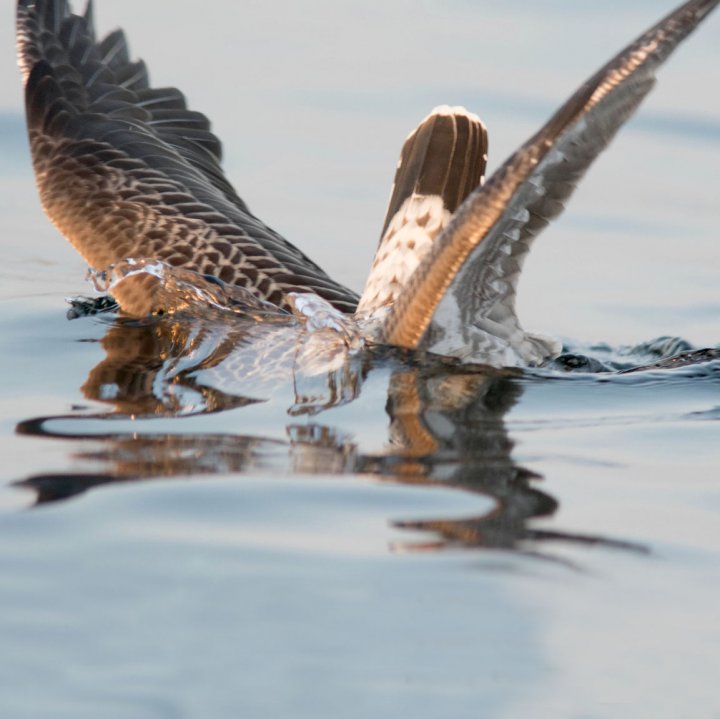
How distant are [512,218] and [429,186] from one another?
137 cm

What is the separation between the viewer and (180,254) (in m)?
6.51

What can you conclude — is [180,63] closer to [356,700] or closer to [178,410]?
[178,410]

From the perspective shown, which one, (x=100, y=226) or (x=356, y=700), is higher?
(x=100, y=226)

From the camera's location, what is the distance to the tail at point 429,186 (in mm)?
6391

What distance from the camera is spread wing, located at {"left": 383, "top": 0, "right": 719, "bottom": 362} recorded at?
4.50m

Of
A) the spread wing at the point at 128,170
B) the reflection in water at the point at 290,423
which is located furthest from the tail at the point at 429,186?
the reflection in water at the point at 290,423

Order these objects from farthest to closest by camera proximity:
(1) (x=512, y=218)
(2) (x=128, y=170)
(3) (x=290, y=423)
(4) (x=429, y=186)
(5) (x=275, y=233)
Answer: (2) (x=128, y=170) → (5) (x=275, y=233) → (4) (x=429, y=186) → (1) (x=512, y=218) → (3) (x=290, y=423)

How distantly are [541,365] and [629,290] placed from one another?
104 inches

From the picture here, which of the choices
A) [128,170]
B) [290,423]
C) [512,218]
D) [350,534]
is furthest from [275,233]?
[350,534]

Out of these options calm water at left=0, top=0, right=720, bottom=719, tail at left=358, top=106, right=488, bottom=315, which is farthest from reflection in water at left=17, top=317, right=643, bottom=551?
tail at left=358, top=106, right=488, bottom=315

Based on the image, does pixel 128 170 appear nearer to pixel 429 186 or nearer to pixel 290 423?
pixel 429 186

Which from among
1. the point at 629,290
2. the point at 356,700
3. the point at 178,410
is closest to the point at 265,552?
the point at 356,700

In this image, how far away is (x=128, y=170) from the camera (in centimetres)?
707

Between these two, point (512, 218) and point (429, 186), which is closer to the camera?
point (512, 218)
